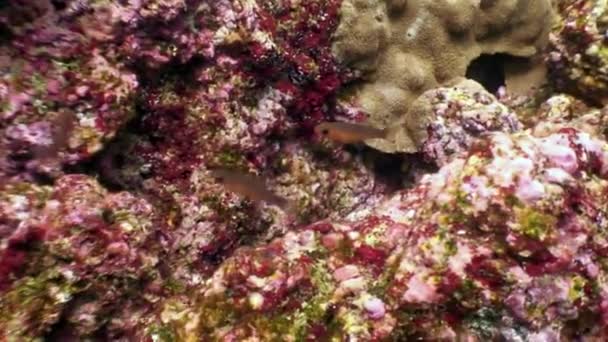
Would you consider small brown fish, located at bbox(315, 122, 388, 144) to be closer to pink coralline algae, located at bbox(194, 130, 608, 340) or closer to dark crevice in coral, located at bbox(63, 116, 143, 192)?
pink coralline algae, located at bbox(194, 130, 608, 340)

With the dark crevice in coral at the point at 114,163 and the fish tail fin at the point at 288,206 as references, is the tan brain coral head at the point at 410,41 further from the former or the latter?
the dark crevice in coral at the point at 114,163

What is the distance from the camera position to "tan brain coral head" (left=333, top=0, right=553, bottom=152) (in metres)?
5.02

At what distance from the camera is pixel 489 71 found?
6504mm

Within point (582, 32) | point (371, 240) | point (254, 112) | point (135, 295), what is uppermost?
point (582, 32)

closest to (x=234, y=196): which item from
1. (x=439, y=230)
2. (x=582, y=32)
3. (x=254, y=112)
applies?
(x=254, y=112)

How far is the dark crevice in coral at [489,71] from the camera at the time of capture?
20.9 ft

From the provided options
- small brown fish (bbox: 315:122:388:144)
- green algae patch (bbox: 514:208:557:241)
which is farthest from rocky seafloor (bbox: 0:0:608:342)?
small brown fish (bbox: 315:122:388:144)

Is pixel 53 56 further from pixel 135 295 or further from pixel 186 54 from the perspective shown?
pixel 135 295

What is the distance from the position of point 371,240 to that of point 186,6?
202 cm

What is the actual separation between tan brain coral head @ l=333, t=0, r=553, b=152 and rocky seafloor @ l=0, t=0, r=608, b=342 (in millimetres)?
66

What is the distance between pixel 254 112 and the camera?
4367 mm

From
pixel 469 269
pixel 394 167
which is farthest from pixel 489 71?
pixel 469 269

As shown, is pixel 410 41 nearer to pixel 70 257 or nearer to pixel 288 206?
pixel 288 206

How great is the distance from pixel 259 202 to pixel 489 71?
147 inches
